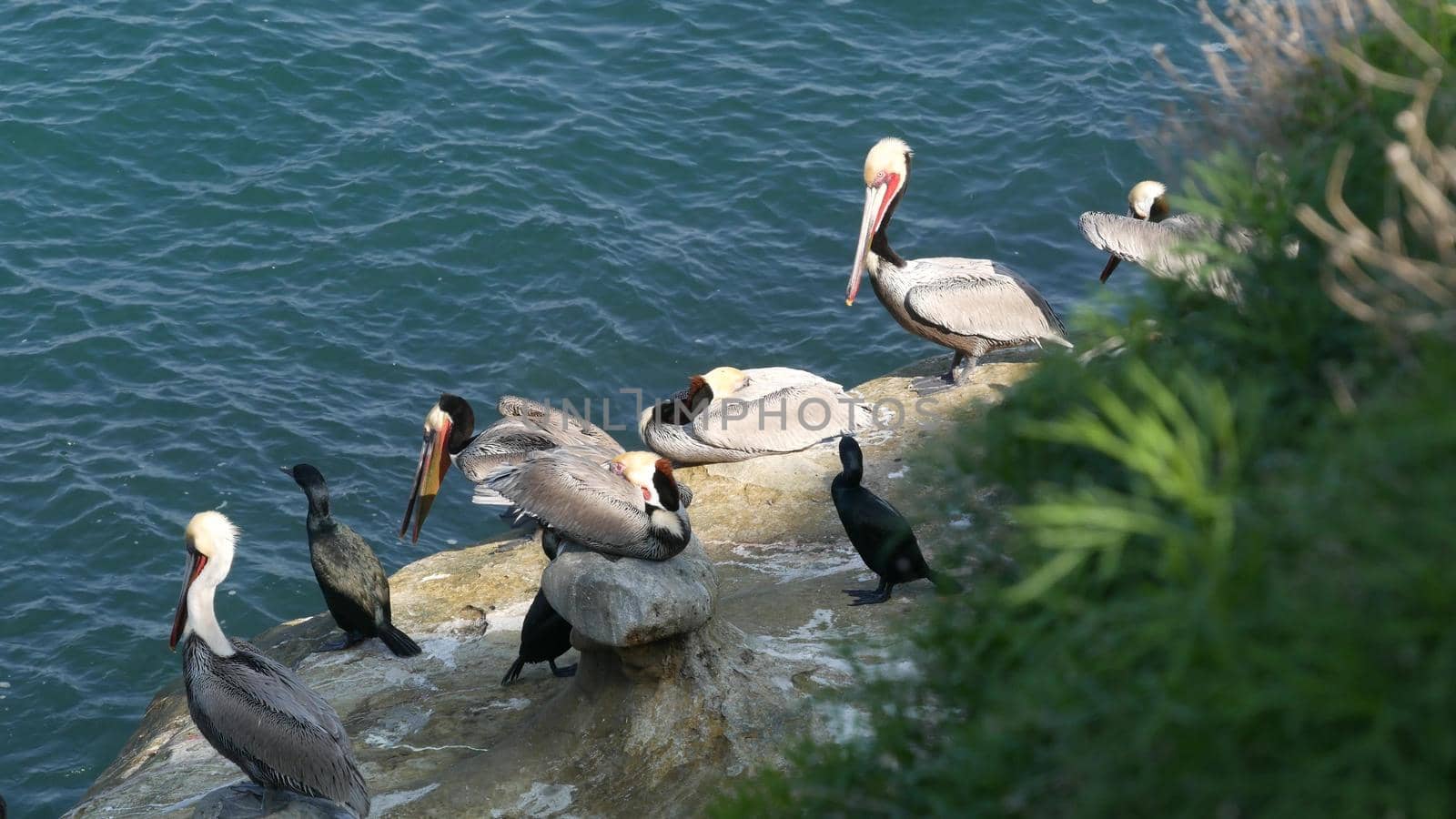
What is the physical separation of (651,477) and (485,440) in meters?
2.30

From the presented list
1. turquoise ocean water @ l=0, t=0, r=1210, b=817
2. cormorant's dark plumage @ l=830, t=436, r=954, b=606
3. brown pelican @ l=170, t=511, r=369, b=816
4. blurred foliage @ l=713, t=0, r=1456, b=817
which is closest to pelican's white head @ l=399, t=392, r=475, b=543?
turquoise ocean water @ l=0, t=0, r=1210, b=817

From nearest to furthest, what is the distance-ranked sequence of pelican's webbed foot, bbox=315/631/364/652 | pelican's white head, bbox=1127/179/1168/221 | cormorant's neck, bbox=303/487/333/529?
1. pelican's webbed foot, bbox=315/631/364/652
2. cormorant's neck, bbox=303/487/333/529
3. pelican's white head, bbox=1127/179/1168/221

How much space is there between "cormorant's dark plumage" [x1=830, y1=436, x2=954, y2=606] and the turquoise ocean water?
12.3 ft

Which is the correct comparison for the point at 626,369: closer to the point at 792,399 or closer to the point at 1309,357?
the point at 792,399

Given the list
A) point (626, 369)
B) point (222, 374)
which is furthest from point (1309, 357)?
point (222, 374)

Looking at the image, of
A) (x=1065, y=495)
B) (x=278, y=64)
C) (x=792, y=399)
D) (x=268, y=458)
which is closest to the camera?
(x=1065, y=495)

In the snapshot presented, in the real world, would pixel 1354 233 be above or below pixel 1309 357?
above

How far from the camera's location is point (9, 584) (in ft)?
28.9

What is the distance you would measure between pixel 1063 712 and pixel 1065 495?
0.41 metres

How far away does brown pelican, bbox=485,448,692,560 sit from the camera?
5.90 metres

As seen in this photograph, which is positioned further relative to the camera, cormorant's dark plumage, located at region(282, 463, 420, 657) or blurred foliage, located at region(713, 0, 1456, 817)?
cormorant's dark plumage, located at region(282, 463, 420, 657)

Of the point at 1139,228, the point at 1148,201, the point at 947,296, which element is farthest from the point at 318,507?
the point at 1148,201

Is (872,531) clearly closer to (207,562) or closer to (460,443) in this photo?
(207,562)

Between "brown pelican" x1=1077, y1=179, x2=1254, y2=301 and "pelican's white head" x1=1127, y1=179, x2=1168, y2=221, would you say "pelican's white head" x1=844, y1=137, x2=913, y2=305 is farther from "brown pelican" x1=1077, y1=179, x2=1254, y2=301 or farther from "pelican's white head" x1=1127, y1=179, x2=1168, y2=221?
"pelican's white head" x1=1127, y1=179, x2=1168, y2=221
